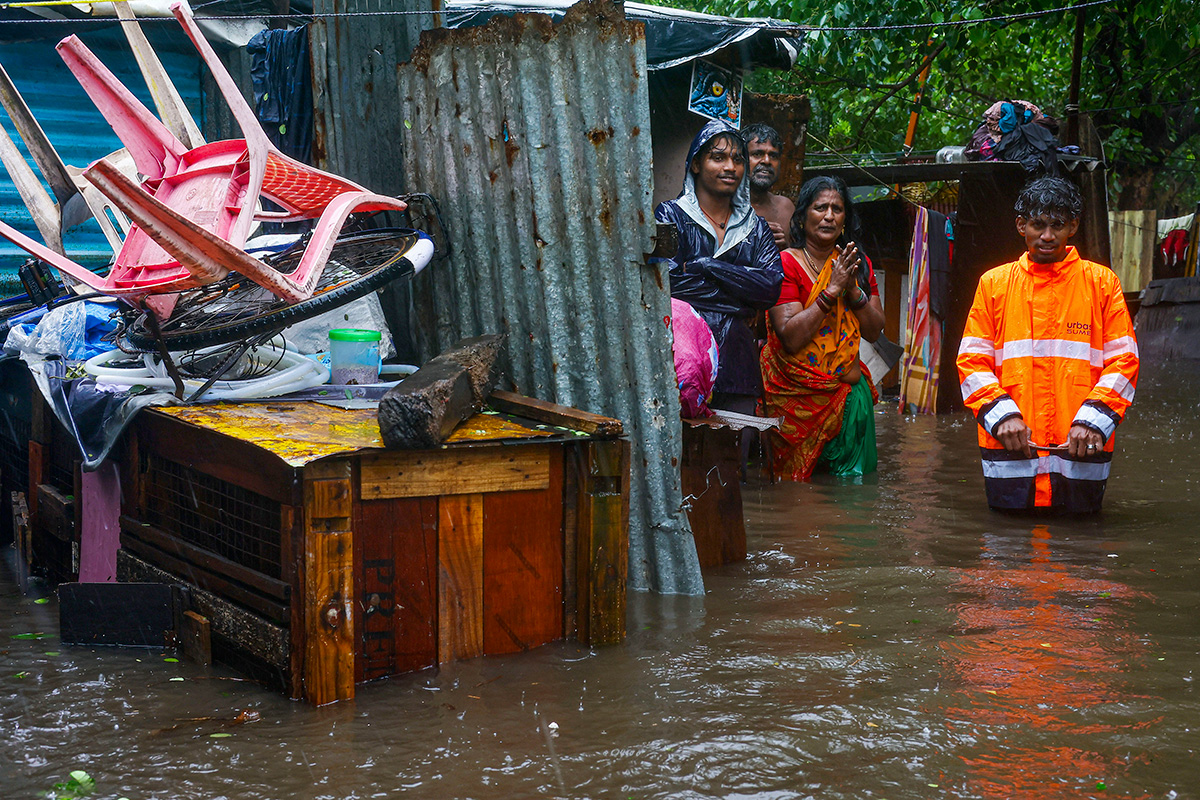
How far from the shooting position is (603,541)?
10.8ft

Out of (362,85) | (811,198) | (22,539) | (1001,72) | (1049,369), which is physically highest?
(1001,72)

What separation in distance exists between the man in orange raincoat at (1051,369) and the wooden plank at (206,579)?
376cm

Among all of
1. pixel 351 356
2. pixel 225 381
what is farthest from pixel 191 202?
pixel 351 356

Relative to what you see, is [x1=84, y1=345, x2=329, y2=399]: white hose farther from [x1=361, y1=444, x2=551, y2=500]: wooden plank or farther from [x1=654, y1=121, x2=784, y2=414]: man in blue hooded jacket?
[x1=654, y1=121, x2=784, y2=414]: man in blue hooded jacket

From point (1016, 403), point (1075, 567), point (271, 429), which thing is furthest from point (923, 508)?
point (271, 429)

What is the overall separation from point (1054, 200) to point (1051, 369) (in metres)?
0.84

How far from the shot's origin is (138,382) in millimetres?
3664

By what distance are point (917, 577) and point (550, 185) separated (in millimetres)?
2095

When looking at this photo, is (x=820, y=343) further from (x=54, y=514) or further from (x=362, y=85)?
(x=54, y=514)

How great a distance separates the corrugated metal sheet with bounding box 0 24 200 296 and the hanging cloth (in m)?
6.91

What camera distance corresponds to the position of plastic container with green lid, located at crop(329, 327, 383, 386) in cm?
404

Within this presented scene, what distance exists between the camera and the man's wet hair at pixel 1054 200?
17.1ft

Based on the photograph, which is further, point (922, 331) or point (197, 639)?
point (922, 331)

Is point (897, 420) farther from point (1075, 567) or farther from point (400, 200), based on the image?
point (400, 200)
